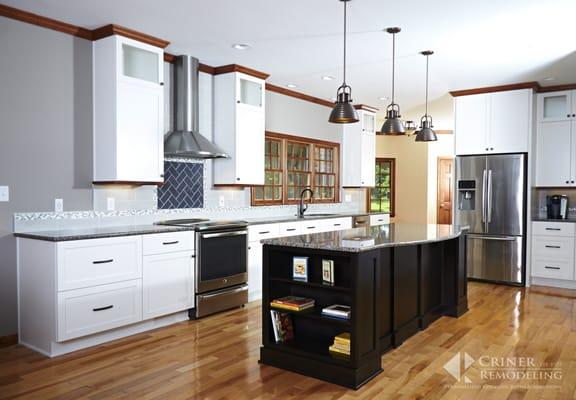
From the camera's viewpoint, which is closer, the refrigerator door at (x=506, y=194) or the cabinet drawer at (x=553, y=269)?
the cabinet drawer at (x=553, y=269)

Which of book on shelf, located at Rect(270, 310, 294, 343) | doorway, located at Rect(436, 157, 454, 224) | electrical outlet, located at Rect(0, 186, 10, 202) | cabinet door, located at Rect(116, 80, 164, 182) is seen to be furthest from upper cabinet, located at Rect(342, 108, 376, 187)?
electrical outlet, located at Rect(0, 186, 10, 202)

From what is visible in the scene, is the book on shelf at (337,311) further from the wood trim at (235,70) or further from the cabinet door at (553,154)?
the cabinet door at (553,154)

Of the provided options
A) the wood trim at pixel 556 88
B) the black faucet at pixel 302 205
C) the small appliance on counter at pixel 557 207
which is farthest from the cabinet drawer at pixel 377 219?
the wood trim at pixel 556 88

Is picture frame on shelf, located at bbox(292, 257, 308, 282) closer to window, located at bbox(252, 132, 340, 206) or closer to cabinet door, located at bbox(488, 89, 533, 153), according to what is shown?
window, located at bbox(252, 132, 340, 206)

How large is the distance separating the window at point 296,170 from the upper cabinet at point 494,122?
1902 mm

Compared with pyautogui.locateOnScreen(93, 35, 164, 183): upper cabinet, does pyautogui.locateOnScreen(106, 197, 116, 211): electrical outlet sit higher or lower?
lower

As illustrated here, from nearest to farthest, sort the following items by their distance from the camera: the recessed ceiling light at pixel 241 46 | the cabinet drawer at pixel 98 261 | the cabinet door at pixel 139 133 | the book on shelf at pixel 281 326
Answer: the book on shelf at pixel 281 326 < the cabinet drawer at pixel 98 261 < the cabinet door at pixel 139 133 < the recessed ceiling light at pixel 241 46

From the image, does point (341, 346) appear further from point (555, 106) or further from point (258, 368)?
point (555, 106)

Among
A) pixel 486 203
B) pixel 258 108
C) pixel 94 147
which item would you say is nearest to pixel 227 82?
pixel 258 108

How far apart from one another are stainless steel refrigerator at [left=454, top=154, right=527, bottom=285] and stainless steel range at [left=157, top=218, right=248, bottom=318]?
3.26m

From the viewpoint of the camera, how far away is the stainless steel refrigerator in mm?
6133

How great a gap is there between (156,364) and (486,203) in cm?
473

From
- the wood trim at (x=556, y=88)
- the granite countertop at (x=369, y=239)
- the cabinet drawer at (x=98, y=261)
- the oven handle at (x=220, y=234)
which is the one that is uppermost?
the wood trim at (x=556, y=88)

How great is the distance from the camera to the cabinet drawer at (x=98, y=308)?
11.3ft
